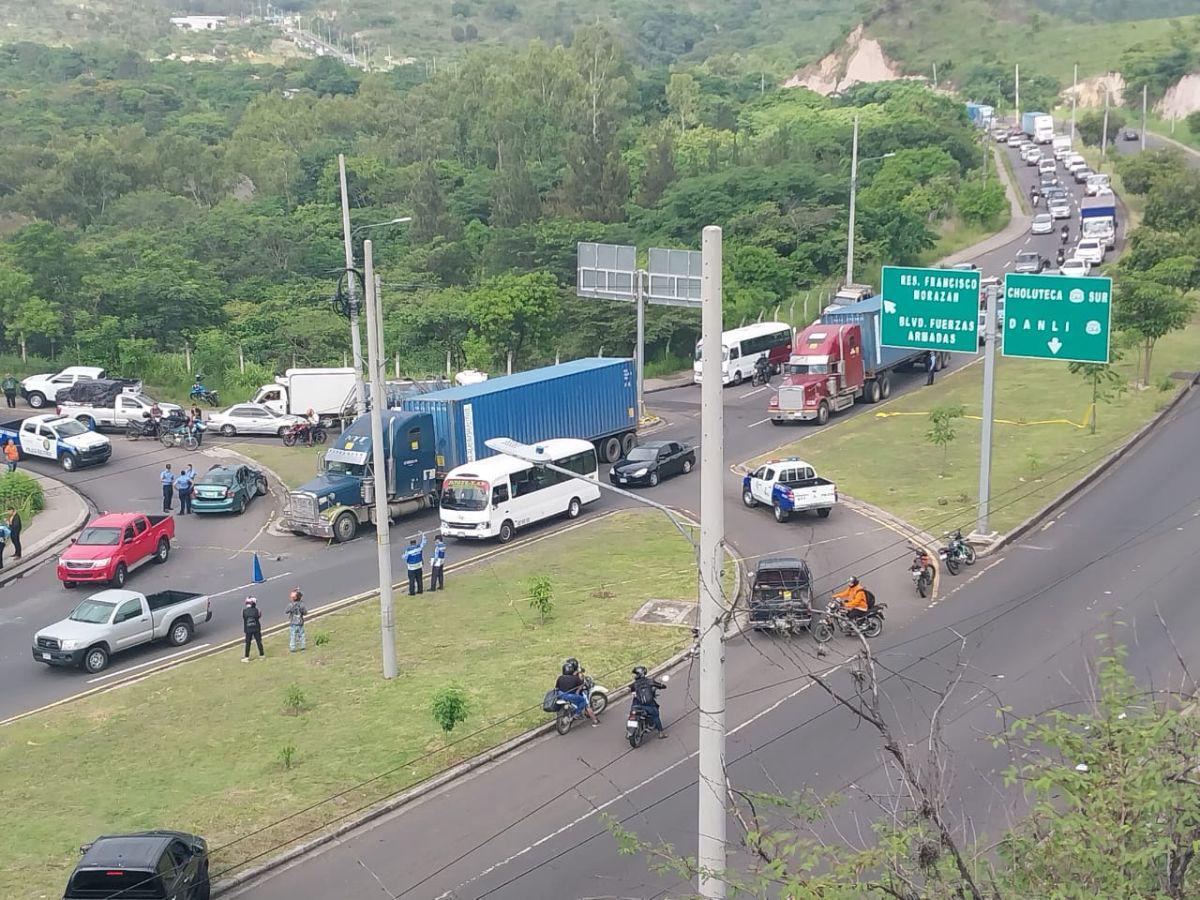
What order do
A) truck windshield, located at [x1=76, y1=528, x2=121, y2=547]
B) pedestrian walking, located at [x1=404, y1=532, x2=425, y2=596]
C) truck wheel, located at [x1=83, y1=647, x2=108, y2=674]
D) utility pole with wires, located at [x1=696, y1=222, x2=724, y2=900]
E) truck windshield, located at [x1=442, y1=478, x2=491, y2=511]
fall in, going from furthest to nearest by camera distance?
truck windshield, located at [x1=442, y1=478, x2=491, y2=511] < truck windshield, located at [x1=76, y1=528, x2=121, y2=547] < pedestrian walking, located at [x1=404, y1=532, x2=425, y2=596] < truck wheel, located at [x1=83, y1=647, x2=108, y2=674] < utility pole with wires, located at [x1=696, y1=222, x2=724, y2=900]

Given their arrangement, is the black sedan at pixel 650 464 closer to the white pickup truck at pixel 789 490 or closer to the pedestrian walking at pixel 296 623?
the white pickup truck at pixel 789 490

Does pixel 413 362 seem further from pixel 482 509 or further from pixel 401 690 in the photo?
pixel 401 690

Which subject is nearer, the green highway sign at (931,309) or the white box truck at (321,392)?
the green highway sign at (931,309)

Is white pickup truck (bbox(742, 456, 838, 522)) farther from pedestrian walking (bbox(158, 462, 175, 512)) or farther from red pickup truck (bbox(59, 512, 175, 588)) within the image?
pedestrian walking (bbox(158, 462, 175, 512))

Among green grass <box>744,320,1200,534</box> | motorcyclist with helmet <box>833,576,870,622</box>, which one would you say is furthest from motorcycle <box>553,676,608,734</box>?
green grass <box>744,320,1200,534</box>

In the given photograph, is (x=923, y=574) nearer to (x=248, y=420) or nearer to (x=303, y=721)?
(x=303, y=721)

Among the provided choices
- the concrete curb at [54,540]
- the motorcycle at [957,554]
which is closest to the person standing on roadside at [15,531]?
the concrete curb at [54,540]
